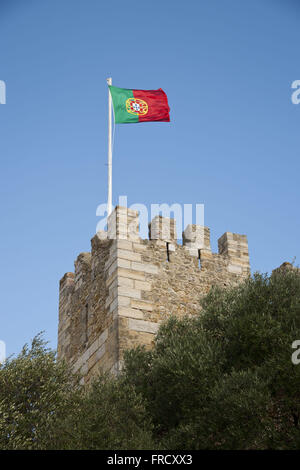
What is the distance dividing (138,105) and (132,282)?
703cm

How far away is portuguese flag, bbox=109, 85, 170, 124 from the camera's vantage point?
74.8 feet

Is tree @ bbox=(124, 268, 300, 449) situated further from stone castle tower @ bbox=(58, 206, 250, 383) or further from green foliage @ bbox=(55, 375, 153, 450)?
stone castle tower @ bbox=(58, 206, 250, 383)

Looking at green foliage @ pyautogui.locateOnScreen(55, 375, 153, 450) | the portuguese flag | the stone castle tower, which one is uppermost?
the portuguese flag

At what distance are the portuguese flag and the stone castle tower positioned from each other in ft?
13.2

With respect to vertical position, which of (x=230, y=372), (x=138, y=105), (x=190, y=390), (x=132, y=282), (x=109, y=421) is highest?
(x=138, y=105)

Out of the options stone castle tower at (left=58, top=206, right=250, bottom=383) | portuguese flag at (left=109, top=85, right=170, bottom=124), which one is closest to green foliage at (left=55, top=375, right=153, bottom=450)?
stone castle tower at (left=58, top=206, right=250, bottom=383)

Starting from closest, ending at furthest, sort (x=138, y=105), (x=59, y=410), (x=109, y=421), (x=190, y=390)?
(x=109, y=421)
(x=190, y=390)
(x=59, y=410)
(x=138, y=105)

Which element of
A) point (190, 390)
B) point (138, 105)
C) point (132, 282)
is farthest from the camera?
point (138, 105)

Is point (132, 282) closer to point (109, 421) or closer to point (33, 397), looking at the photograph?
point (33, 397)

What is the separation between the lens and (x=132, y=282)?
1902cm

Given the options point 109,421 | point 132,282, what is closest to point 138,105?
point 132,282

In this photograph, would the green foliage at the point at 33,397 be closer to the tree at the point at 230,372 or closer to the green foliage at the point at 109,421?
the green foliage at the point at 109,421

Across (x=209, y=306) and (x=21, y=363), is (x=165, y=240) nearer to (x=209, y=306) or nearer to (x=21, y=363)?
(x=209, y=306)
